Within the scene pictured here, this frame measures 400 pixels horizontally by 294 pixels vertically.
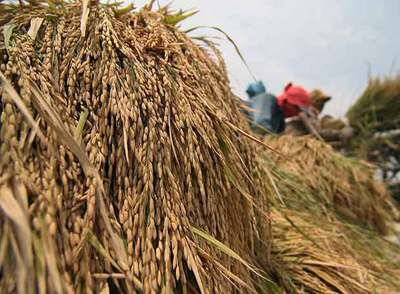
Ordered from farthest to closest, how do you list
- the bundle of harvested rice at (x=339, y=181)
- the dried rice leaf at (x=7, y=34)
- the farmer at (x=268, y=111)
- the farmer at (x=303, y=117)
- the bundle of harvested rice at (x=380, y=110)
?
the bundle of harvested rice at (x=380, y=110) → the farmer at (x=303, y=117) → the farmer at (x=268, y=111) → the bundle of harvested rice at (x=339, y=181) → the dried rice leaf at (x=7, y=34)

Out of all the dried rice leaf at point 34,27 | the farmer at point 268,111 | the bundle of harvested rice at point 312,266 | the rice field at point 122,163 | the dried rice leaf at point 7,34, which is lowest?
the bundle of harvested rice at point 312,266

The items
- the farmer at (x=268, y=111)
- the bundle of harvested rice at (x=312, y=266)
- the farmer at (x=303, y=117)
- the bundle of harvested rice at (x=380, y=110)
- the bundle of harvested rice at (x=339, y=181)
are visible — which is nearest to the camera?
the bundle of harvested rice at (x=312, y=266)

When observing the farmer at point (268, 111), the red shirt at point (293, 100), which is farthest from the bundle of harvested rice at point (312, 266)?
the red shirt at point (293, 100)

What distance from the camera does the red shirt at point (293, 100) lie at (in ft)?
14.0

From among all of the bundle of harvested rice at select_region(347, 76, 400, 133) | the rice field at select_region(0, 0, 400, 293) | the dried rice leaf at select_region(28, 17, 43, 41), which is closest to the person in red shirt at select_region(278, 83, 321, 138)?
the bundle of harvested rice at select_region(347, 76, 400, 133)

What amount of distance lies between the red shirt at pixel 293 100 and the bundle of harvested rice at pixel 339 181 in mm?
886

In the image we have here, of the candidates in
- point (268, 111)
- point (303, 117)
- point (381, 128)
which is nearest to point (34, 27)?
point (268, 111)

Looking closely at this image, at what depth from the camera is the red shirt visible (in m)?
4.26

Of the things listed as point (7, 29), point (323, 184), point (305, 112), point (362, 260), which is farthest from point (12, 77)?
point (305, 112)

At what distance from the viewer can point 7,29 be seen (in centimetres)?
89

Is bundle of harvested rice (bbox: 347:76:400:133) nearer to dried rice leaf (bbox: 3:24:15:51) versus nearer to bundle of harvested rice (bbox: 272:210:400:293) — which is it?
bundle of harvested rice (bbox: 272:210:400:293)

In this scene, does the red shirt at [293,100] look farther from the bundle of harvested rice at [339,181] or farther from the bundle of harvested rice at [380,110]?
the bundle of harvested rice at [339,181]

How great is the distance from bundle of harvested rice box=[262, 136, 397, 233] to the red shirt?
886 millimetres

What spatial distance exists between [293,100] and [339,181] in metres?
1.40
